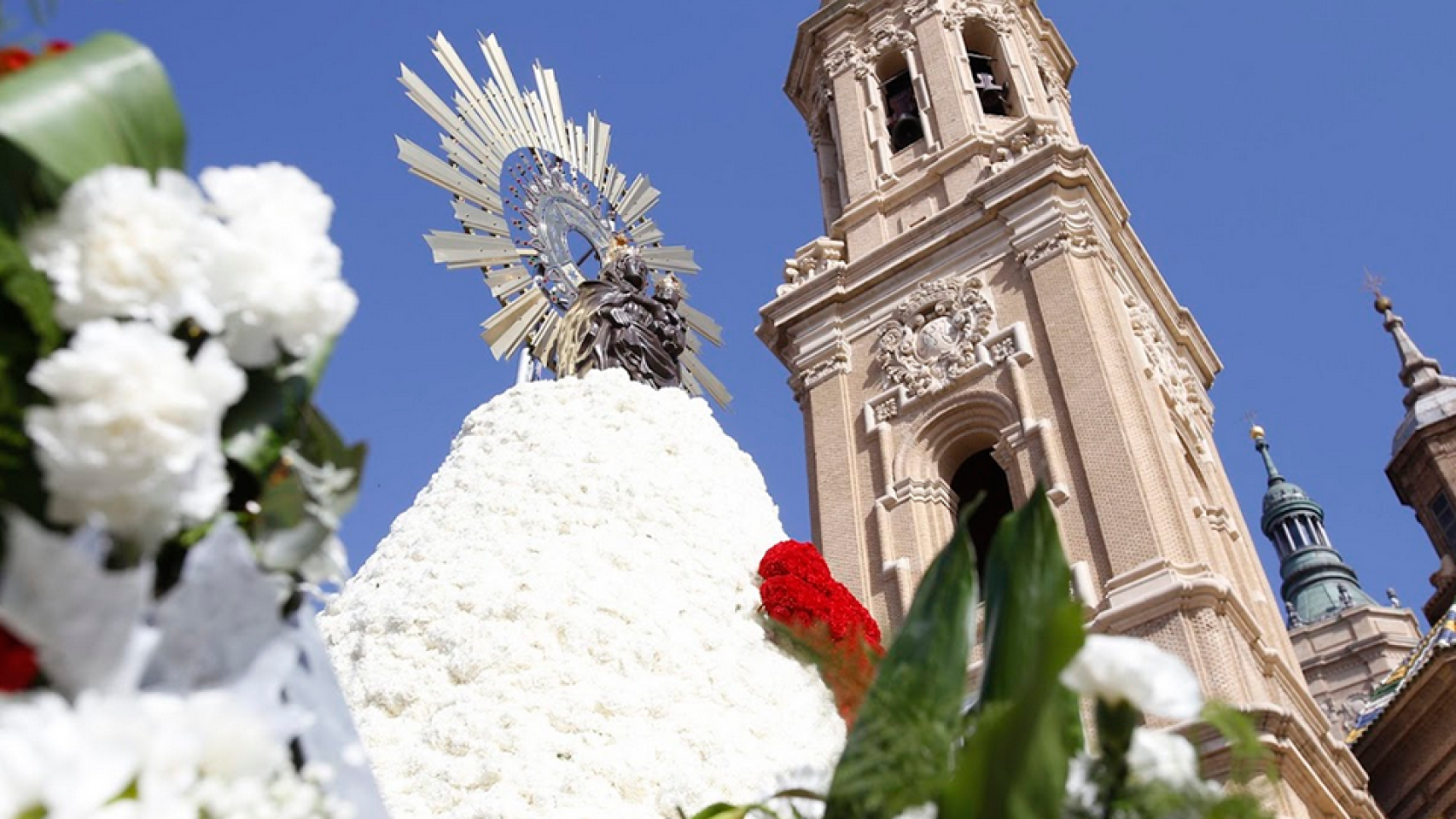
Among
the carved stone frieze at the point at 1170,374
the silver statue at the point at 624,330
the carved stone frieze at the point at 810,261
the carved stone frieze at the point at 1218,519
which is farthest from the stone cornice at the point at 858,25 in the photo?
the silver statue at the point at 624,330

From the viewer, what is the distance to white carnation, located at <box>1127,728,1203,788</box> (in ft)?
5.49

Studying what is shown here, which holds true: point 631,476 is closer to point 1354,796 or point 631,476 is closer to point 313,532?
point 313,532

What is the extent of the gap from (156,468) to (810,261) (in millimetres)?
17539

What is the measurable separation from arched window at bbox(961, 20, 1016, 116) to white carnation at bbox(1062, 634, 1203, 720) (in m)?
18.7

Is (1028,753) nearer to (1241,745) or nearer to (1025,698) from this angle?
(1025,698)

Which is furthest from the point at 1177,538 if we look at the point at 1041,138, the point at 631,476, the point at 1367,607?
the point at 1367,607

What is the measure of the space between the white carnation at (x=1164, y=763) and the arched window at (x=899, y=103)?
Result: 18.5 meters

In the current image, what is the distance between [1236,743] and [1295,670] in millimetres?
14140

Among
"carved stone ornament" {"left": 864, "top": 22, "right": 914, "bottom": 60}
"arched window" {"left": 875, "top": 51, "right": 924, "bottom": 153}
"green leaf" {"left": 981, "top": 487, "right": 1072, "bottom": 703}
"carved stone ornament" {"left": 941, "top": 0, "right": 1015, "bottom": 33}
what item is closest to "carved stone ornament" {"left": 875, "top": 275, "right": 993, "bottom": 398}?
"arched window" {"left": 875, "top": 51, "right": 924, "bottom": 153}

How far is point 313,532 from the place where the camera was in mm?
1715

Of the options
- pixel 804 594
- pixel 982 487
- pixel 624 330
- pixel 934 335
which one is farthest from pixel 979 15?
pixel 804 594

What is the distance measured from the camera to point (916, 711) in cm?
183

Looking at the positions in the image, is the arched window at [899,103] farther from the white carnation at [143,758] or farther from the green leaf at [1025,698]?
the white carnation at [143,758]

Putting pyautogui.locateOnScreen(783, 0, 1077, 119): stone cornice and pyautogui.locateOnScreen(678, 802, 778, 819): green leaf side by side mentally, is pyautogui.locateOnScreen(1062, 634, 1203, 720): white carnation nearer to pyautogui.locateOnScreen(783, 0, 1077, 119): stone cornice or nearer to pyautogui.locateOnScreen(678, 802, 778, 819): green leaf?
pyautogui.locateOnScreen(678, 802, 778, 819): green leaf
